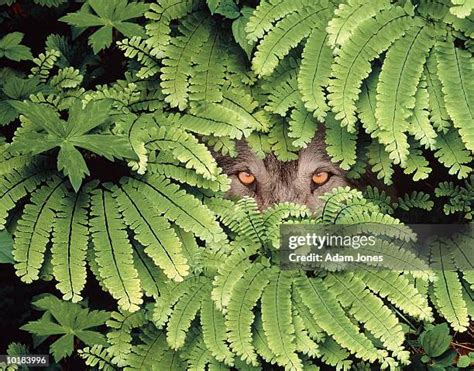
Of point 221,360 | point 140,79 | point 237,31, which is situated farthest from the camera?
point 140,79

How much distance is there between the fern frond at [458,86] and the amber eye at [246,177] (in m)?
1.30

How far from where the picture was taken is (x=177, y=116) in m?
3.80

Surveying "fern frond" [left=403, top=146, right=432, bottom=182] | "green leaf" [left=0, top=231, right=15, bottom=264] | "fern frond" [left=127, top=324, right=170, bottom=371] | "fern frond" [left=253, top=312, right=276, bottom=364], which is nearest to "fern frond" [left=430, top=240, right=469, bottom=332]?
"fern frond" [left=403, top=146, right=432, bottom=182]

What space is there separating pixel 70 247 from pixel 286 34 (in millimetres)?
1525

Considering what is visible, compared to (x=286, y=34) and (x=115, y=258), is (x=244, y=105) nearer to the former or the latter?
(x=286, y=34)

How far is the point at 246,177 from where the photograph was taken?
4223mm

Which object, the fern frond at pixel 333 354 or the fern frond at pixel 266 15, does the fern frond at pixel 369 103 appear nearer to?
the fern frond at pixel 266 15

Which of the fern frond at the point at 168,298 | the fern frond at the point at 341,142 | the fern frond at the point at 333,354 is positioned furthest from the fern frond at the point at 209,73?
the fern frond at the point at 333,354

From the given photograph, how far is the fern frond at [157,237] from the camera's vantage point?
3.42 m

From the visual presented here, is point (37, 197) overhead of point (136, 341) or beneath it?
overhead

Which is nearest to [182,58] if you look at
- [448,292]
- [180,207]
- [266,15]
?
[266,15]

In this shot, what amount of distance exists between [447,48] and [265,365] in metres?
1.87

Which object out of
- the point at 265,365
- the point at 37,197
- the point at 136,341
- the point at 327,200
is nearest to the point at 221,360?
the point at 265,365

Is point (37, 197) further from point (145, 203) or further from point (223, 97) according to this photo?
point (223, 97)
